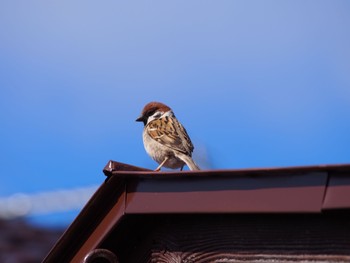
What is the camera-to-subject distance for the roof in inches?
89.4

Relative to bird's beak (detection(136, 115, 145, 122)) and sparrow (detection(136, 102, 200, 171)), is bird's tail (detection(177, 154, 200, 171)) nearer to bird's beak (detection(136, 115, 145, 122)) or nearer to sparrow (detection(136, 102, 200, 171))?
sparrow (detection(136, 102, 200, 171))

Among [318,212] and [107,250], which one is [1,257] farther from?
[318,212]

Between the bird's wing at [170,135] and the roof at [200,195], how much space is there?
8.24ft

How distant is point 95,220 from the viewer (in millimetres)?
2846

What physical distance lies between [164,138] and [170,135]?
0.06 m

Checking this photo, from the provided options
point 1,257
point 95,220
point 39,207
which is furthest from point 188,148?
point 39,207

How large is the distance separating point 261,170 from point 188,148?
3.05 m

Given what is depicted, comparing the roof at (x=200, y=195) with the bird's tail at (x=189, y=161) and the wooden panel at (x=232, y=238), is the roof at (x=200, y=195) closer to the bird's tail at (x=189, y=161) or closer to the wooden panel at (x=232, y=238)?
the wooden panel at (x=232, y=238)

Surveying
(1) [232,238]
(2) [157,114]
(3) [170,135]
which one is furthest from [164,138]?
(1) [232,238]

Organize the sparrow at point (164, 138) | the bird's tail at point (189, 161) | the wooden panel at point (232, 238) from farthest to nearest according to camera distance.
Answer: the sparrow at point (164, 138) < the bird's tail at point (189, 161) < the wooden panel at point (232, 238)

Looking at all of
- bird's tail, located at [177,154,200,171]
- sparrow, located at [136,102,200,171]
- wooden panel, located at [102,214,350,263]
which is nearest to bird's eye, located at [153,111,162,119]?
sparrow, located at [136,102,200,171]

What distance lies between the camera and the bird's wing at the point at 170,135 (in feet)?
17.7

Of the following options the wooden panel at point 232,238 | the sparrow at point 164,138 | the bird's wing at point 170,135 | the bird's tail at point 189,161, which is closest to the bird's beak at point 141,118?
the sparrow at point 164,138

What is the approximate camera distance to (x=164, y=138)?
547 centimetres
